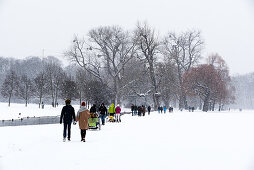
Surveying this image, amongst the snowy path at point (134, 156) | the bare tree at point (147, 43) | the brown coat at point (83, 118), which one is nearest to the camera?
the snowy path at point (134, 156)

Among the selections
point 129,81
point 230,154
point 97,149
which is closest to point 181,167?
point 230,154

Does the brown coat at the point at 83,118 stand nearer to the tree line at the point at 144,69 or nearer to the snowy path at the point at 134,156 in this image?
the snowy path at the point at 134,156

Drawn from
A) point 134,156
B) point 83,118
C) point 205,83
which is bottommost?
point 134,156

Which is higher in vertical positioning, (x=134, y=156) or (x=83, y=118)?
(x=83, y=118)

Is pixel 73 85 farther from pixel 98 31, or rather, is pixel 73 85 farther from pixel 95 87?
pixel 98 31

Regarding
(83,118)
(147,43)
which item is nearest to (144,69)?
(147,43)

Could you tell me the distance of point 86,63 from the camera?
165 ft

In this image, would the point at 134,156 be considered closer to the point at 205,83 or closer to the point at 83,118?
the point at 83,118

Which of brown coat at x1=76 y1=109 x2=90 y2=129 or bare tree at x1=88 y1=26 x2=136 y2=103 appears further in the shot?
bare tree at x1=88 y1=26 x2=136 y2=103

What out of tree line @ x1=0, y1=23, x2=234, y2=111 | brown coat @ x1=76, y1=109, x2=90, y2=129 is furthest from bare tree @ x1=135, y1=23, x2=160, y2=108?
brown coat @ x1=76, y1=109, x2=90, y2=129

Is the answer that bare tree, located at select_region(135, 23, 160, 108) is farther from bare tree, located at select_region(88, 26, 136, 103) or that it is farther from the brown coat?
the brown coat

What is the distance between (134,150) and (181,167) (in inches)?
102

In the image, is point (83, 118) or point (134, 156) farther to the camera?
point (83, 118)

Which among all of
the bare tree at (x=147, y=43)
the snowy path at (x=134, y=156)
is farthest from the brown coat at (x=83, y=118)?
the bare tree at (x=147, y=43)
